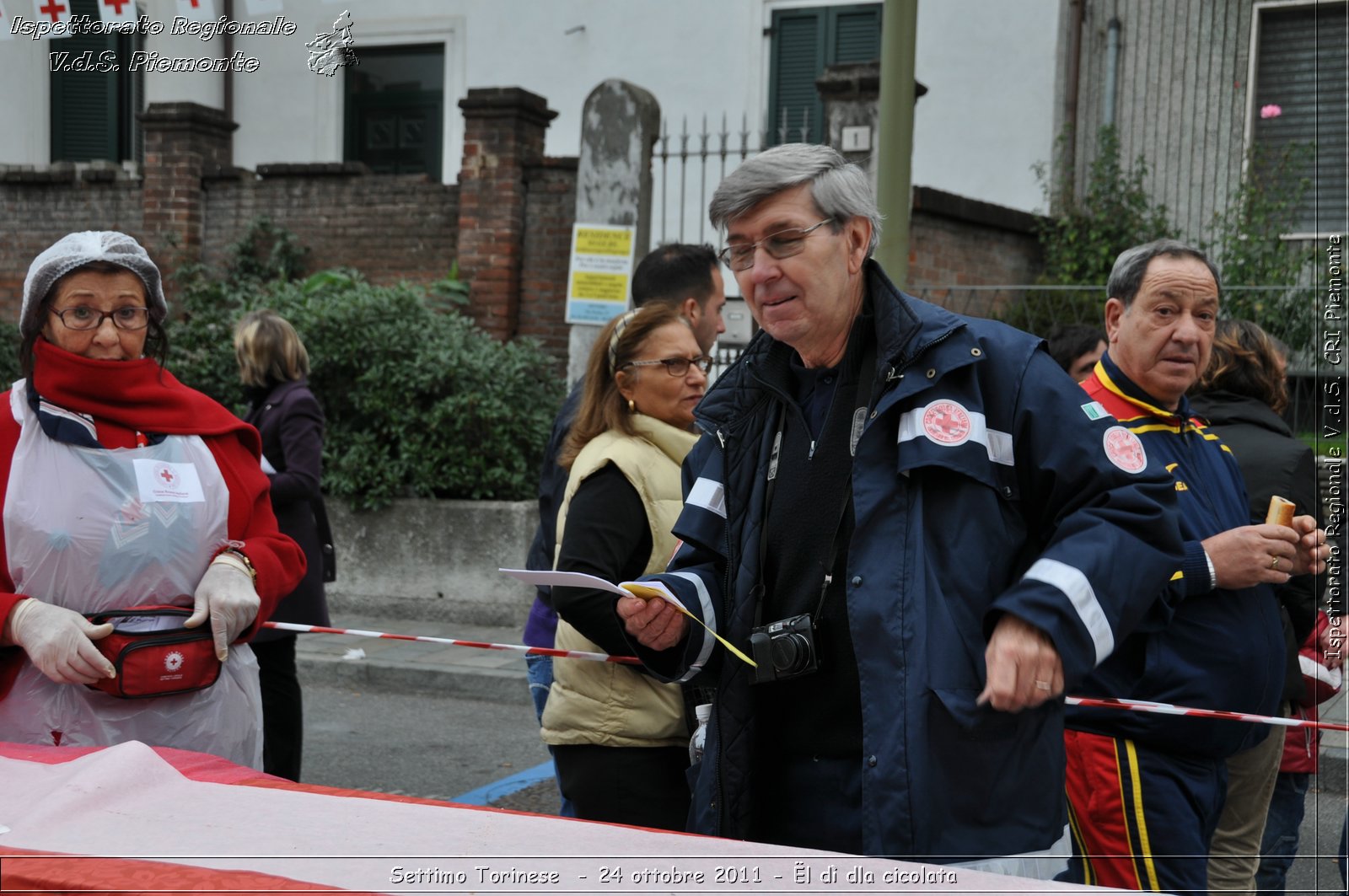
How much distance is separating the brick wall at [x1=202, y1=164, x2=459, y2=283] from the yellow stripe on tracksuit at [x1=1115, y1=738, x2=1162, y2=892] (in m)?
9.64

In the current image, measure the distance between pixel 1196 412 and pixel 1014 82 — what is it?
9.98 m

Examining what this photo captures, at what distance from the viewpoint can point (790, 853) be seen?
2006mm

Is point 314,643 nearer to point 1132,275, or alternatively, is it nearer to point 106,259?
point 106,259

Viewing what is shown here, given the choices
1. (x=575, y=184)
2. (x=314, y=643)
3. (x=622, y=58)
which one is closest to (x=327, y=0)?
(x=622, y=58)

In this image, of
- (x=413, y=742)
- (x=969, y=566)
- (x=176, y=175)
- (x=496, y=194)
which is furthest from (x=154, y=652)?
(x=176, y=175)

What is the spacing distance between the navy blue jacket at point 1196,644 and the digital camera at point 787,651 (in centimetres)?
99

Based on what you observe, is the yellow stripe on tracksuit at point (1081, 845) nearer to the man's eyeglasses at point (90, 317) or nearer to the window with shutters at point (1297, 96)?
the man's eyeglasses at point (90, 317)

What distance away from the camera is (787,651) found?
2.40m

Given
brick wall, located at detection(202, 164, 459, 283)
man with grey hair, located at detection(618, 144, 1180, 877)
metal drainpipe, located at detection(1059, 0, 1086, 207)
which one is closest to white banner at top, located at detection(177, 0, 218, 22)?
man with grey hair, located at detection(618, 144, 1180, 877)

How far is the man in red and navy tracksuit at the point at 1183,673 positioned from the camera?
3096mm

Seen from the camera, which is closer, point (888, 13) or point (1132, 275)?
point (1132, 275)

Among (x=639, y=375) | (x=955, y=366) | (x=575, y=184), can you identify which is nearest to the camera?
(x=955, y=366)

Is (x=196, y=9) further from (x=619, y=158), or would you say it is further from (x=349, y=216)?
(x=349, y=216)

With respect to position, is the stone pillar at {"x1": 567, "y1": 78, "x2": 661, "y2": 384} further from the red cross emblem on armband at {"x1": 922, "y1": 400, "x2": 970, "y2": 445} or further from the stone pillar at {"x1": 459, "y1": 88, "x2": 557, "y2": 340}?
the red cross emblem on armband at {"x1": 922, "y1": 400, "x2": 970, "y2": 445}
